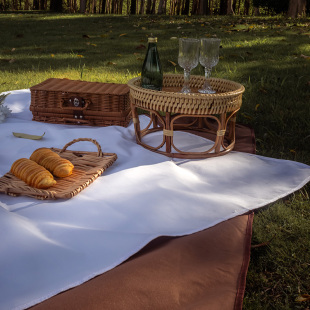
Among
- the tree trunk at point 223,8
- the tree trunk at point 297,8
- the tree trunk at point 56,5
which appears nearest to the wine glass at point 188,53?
the tree trunk at point 297,8

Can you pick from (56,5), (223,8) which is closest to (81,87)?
(56,5)

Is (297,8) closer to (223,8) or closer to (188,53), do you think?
(223,8)

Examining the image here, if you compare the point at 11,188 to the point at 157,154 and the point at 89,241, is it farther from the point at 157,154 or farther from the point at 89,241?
the point at 157,154

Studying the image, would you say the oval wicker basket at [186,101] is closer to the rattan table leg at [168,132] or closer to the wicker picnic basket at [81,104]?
the rattan table leg at [168,132]

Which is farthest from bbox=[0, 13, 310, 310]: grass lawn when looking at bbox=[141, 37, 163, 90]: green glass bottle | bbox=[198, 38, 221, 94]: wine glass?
bbox=[141, 37, 163, 90]: green glass bottle

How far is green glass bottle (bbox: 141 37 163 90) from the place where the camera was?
271 centimetres

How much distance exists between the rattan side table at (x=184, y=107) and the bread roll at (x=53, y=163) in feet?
2.03

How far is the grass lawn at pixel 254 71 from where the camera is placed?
168 centimetres

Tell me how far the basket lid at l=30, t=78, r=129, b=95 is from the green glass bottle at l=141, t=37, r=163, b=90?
289 millimetres

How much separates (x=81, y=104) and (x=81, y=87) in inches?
6.9

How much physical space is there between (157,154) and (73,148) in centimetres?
55

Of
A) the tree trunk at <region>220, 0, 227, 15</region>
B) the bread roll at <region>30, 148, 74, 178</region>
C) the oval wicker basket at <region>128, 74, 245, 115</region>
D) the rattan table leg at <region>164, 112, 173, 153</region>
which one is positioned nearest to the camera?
the bread roll at <region>30, 148, 74, 178</region>

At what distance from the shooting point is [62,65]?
16.3 feet

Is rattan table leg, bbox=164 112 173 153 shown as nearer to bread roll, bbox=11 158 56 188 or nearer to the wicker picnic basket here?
the wicker picnic basket
